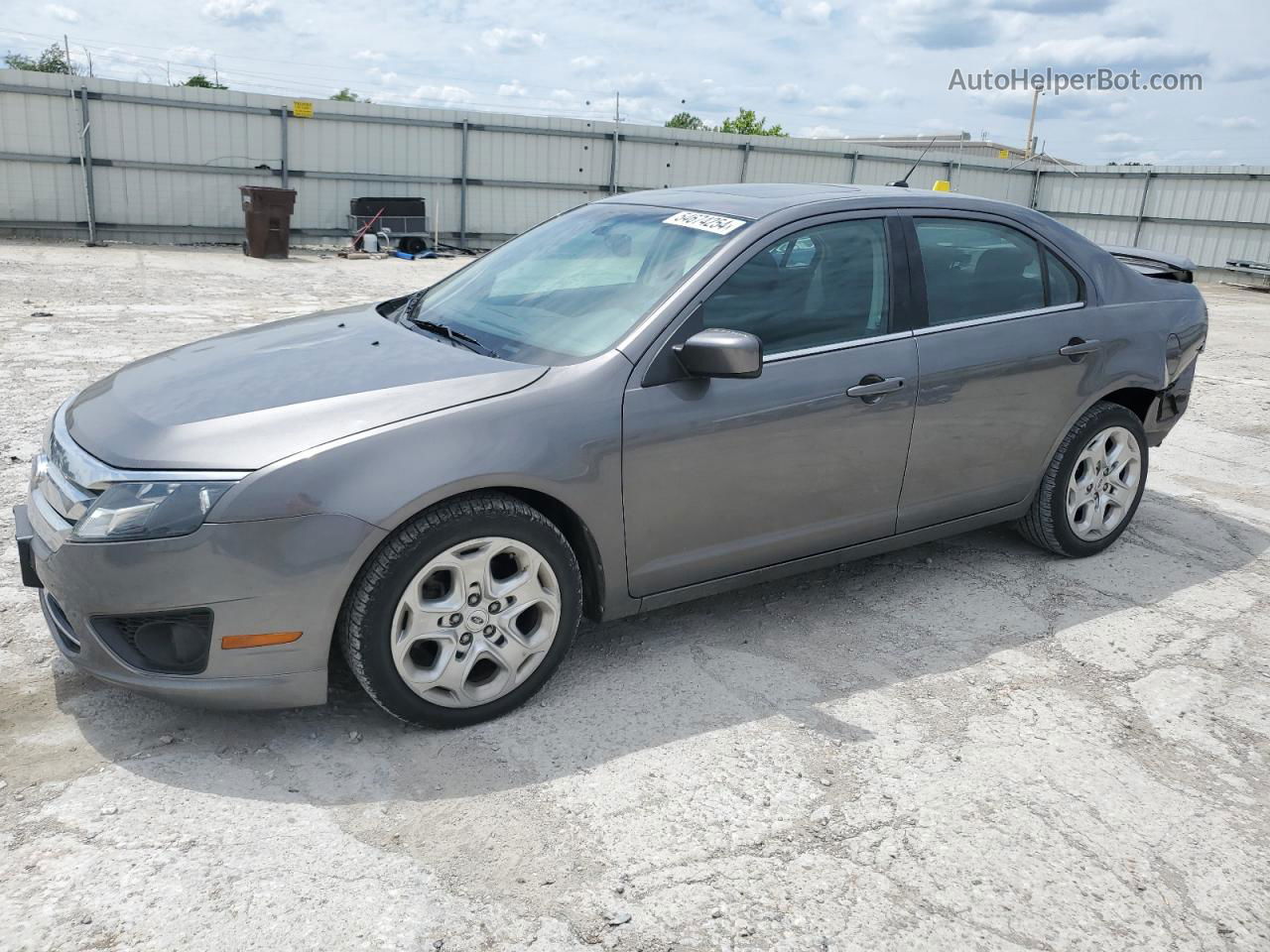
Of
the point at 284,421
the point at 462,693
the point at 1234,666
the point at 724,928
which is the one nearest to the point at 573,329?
the point at 284,421

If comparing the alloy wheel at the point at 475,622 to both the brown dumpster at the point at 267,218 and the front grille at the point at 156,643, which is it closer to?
the front grille at the point at 156,643

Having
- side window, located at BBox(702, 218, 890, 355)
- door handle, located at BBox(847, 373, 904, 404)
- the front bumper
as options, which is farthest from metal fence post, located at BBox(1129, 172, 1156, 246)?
the front bumper

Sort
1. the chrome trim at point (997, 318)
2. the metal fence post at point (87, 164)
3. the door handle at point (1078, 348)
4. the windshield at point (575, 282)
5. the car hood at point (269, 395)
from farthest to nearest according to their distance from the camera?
the metal fence post at point (87, 164)
the door handle at point (1078, 348)
the chrome trim at point (997, 318)
the windshield at point (575, 282)
the car hood at point (269, 395)

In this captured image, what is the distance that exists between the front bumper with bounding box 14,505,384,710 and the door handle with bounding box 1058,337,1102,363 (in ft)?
9.83

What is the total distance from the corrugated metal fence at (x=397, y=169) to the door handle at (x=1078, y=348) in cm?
1774

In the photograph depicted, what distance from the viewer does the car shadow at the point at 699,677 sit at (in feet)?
9.57

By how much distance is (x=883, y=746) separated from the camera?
3154 millimetres

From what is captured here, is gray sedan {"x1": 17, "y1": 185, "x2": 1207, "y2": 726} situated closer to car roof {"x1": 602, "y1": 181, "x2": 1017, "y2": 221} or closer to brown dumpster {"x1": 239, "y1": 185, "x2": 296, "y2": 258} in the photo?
car roof {"x1": 602, "y1": 181, "x2": 1017, "y2": 221}

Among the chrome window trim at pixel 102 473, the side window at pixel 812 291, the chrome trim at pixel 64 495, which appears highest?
the side window at pixel 812 291

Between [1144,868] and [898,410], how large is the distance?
68.2 inches

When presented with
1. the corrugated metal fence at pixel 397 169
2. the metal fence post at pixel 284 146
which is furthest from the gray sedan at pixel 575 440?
the metal fence post at pixel 284 146

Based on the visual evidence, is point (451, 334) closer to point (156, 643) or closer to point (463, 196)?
point (156, 643)

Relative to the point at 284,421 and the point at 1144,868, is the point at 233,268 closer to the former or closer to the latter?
the point at 284,421

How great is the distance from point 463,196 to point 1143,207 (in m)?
15.6
